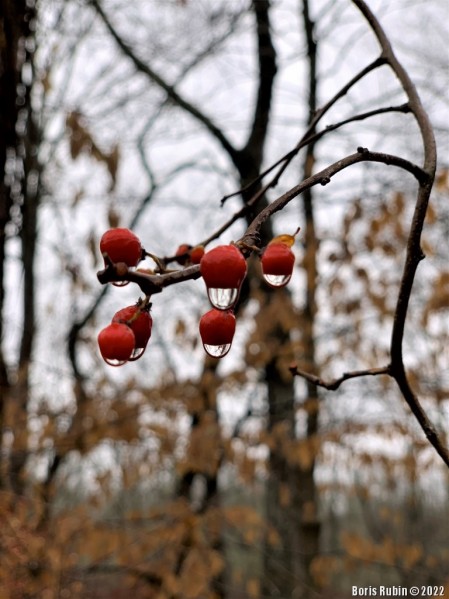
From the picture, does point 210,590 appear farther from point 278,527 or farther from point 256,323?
point 256,323

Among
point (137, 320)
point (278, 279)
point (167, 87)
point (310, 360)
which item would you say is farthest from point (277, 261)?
point (167, 87)

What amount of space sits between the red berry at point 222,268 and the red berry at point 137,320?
0.14 m

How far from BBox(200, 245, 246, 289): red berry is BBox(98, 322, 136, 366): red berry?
13cm

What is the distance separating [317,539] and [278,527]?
3.78 ft

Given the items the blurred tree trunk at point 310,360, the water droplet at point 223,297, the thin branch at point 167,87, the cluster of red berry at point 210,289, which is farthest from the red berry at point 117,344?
the thin branch at point 167,87

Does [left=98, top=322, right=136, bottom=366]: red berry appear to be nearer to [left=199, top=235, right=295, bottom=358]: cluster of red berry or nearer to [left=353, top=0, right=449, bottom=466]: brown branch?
[left=199, top=235, right=295, bottom=358]: cluster of red berry

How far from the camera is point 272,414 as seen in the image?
466cm

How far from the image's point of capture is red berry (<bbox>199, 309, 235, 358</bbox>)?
0.66 meters

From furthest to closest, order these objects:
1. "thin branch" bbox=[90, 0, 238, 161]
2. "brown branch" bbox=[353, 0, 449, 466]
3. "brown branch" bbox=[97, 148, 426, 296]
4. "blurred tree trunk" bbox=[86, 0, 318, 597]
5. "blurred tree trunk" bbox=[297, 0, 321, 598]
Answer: "thin branch" bbox=[90, 0, 238, 161], "blurred tree trunk" bbox=[86, 0, 318, 597], "blurred tree trunk" bbox=[297, 0, 321, 598], "brown branch" bbox=[353, 0, 449, 466], "brown branch" bbox=[97, 148, 426, 296]

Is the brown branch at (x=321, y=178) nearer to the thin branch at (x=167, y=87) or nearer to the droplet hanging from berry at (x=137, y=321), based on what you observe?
the droplet hanging from berry at (x=137, y=321)

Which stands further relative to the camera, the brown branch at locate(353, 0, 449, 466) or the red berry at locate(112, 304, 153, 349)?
the brown branch at locate(353, 0, 449, 466)

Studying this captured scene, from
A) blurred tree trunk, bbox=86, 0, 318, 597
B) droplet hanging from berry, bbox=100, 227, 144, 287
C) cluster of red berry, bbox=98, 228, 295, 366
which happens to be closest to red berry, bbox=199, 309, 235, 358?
cluster of red berry, bbox=98, 228, 295, 366

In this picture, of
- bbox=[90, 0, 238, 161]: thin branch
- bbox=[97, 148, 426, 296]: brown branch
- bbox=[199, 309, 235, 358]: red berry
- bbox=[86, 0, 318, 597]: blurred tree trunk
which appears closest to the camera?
bbox=[97, 148, 426, 296]: brown branch

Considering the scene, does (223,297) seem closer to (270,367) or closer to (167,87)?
(270,367)
